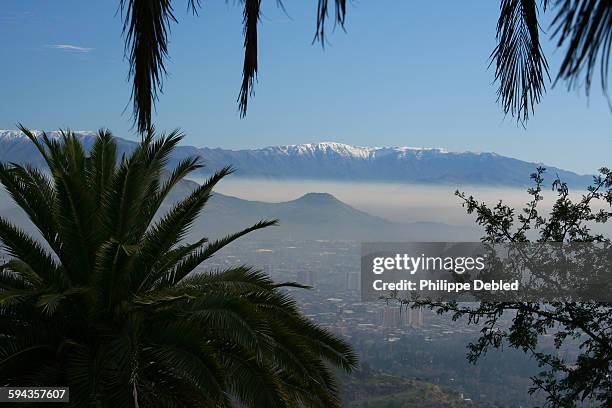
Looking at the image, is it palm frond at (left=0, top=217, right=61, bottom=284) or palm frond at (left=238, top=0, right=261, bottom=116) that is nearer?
palm frond at (left=238, top=0, right=261, bottom=116)

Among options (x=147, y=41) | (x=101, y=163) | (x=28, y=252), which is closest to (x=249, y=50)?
(x=147, y=41)

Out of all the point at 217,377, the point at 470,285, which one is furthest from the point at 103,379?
the point at 470,285

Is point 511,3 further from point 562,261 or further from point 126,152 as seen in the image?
point 126,152

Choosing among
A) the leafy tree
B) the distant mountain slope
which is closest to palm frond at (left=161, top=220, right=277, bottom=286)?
the leafy tree

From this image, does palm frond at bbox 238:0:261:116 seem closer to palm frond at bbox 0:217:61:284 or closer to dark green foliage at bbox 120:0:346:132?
dark green foliage at bbox 120:0:346:132

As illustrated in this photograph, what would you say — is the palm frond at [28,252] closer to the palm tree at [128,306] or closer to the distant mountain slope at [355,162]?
the palm tree at [128,306]

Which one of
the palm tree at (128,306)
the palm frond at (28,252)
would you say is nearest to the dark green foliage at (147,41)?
the palm tree at (128,306)
